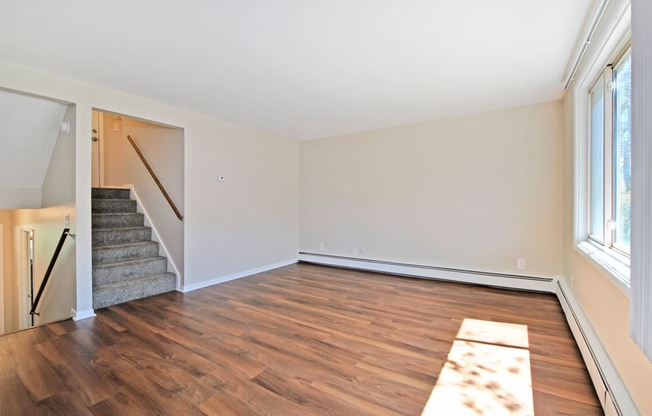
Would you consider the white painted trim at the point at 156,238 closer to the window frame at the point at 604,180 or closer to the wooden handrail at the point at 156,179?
the wooden handrail at the point at 156,179

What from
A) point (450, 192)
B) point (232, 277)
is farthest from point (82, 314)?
point (450, 192)

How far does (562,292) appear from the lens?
3.20 meters

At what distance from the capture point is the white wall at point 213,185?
2937mm

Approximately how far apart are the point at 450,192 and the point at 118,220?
4726 millimetres

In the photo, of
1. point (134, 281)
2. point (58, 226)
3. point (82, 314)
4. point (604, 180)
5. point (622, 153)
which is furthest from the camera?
point (134, 281)

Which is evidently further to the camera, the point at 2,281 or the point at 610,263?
the point at 2,281

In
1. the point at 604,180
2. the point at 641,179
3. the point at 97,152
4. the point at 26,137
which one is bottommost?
the point at 641,179

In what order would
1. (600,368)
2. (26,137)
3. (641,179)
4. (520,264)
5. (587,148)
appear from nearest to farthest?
(641,179) → (600,368) → (587,148) → (26,137) → (520,264)

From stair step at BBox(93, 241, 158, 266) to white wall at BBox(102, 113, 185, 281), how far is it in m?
0.20

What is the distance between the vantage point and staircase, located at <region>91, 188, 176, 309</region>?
3.45m

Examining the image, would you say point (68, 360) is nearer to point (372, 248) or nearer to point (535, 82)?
point (372, 248)

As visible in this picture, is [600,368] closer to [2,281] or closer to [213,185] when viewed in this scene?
[213,185]

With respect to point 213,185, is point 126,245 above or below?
below

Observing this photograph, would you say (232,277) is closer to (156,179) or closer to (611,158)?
(156,179)
